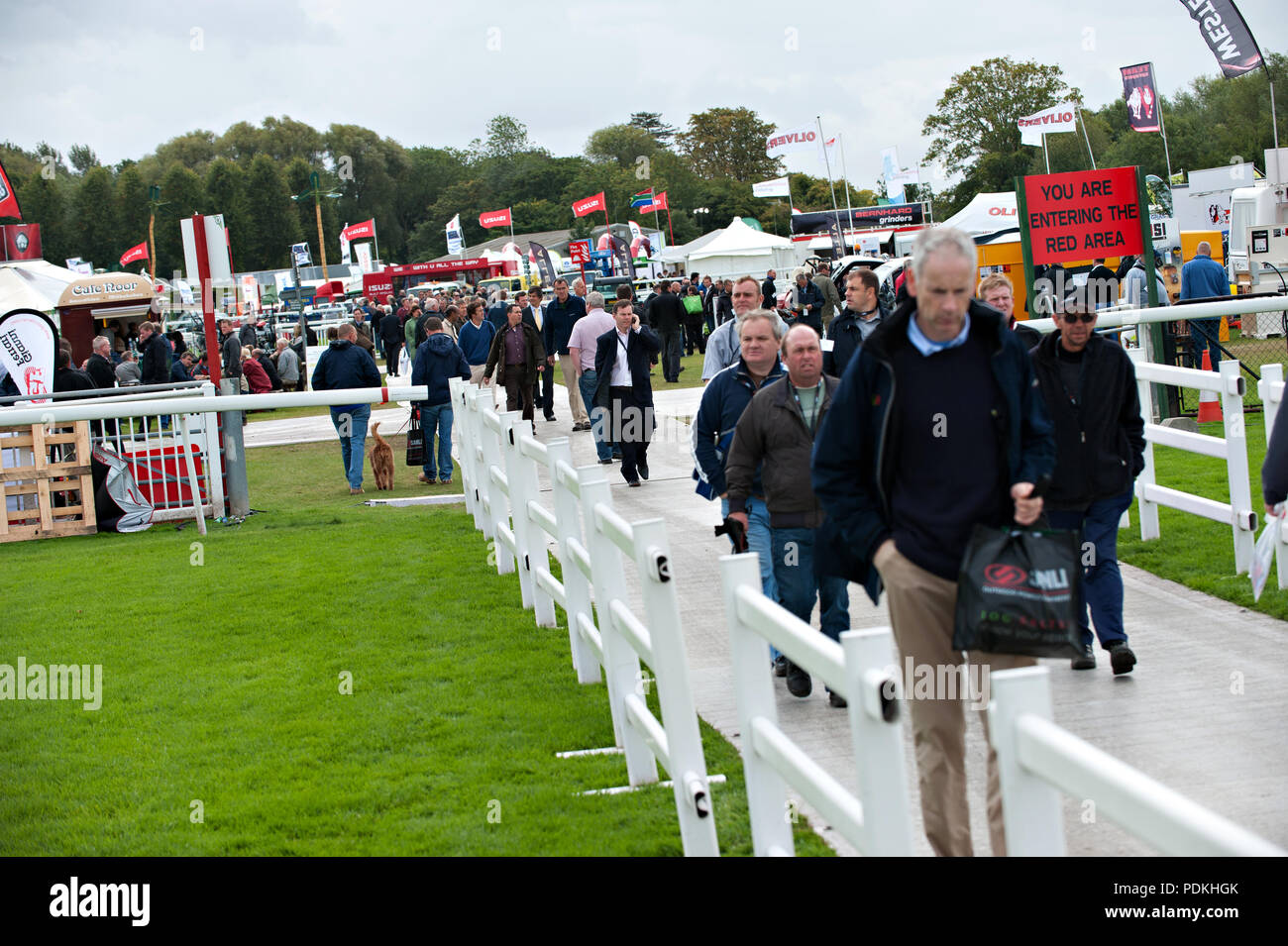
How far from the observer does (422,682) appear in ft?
24.8

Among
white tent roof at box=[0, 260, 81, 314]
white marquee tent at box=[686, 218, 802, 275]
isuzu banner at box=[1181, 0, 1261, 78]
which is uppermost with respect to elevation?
isuzu banner at box=[1181, 0, 1261, 78]

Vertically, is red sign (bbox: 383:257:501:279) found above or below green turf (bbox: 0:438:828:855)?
above

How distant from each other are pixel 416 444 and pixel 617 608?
37.6ft

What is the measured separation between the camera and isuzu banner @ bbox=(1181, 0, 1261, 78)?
25.1m

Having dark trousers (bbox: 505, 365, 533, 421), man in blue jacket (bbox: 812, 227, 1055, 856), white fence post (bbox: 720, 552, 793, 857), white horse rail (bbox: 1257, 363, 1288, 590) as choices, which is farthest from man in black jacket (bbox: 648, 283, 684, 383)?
white fence post (bbox: 720, 552, 793, 857)

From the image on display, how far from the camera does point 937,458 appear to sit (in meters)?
4.08

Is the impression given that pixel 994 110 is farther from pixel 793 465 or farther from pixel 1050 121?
pixel 793 465

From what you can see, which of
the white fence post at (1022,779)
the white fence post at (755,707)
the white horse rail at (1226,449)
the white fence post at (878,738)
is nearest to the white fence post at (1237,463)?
the white horse rail at (1226,449)

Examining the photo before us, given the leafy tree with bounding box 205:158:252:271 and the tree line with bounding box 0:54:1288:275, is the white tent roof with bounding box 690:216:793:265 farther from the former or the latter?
the leafy tree with bounding box 205:158:252:271

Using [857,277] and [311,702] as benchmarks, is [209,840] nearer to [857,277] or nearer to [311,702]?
[311,702]

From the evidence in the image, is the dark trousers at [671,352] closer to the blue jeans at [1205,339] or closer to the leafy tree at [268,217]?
the blue jeans at [1205,339]

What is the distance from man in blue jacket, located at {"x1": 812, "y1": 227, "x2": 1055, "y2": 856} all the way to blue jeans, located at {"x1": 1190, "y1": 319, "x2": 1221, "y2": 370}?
458 inches

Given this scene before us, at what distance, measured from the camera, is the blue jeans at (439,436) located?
16.7m
